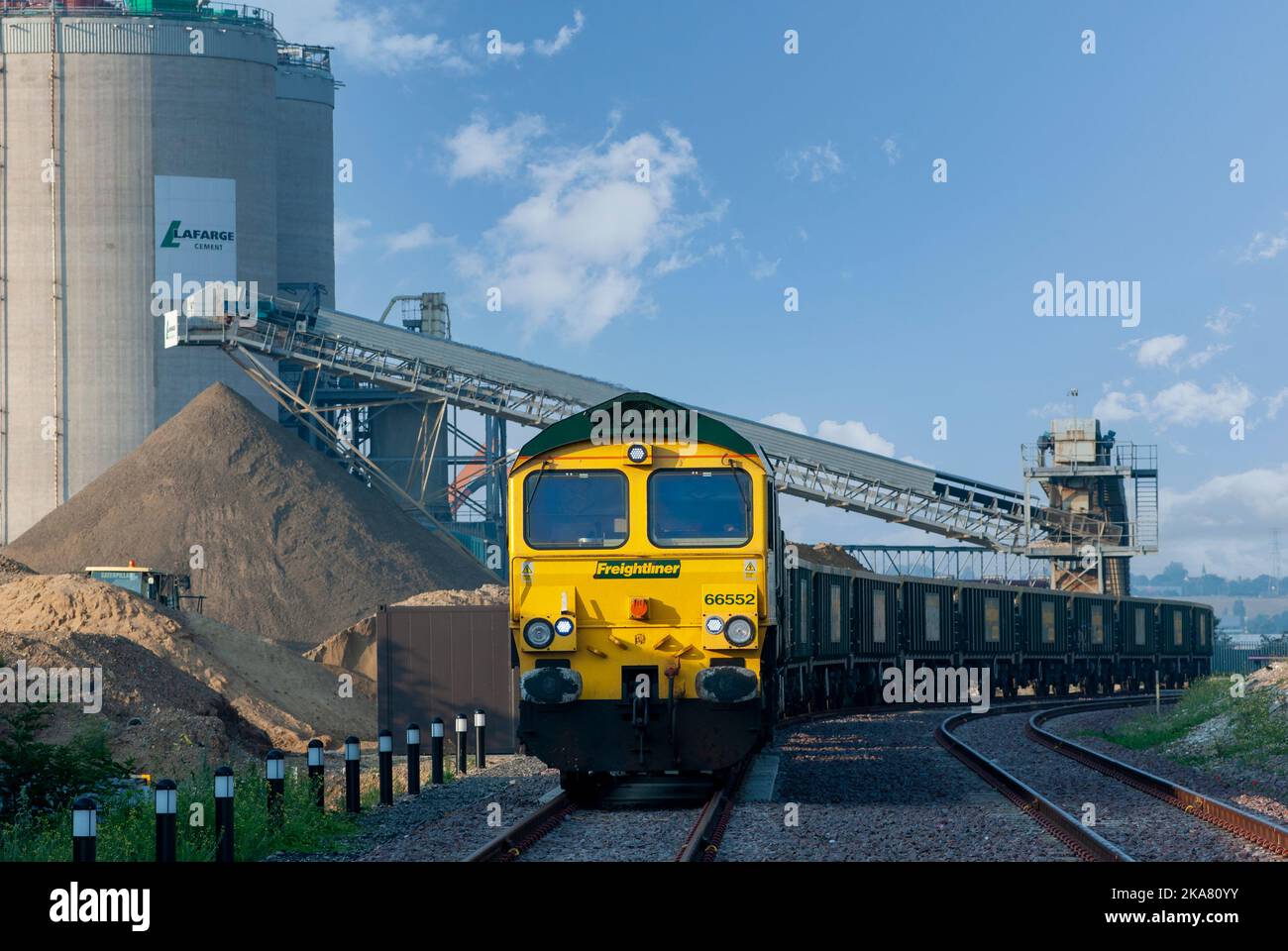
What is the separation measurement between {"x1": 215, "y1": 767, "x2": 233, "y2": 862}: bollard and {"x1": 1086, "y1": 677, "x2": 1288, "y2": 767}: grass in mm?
13785

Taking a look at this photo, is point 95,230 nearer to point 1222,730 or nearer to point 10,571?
point 10,571

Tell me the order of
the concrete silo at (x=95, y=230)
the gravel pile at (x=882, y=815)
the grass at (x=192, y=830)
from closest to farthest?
the gravel pile at (x=882, y=815) → the grass at (x=192, y=830) → the concrete silo at (x=95, y=230)

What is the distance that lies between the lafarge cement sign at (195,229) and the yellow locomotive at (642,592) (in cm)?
5434

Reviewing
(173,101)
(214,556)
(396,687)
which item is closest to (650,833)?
(396,687)

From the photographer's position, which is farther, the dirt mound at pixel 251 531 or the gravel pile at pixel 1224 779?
the dirt mound at pixel 251 531

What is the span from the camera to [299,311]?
191 ft

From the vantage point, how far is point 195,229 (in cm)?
6681

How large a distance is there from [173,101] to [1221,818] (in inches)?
2415

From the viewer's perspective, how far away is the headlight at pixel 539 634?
1503 cm

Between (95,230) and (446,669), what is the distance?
47.9m

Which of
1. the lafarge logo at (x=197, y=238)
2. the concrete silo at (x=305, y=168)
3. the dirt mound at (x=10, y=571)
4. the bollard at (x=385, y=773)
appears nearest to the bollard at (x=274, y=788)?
the bollard at (x=385, y=773)

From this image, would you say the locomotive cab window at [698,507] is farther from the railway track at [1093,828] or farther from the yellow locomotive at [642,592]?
the railway track at [1093,828]

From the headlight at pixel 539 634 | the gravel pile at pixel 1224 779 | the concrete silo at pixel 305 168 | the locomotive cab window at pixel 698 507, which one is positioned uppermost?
the concrete silo at pixel 305 168
